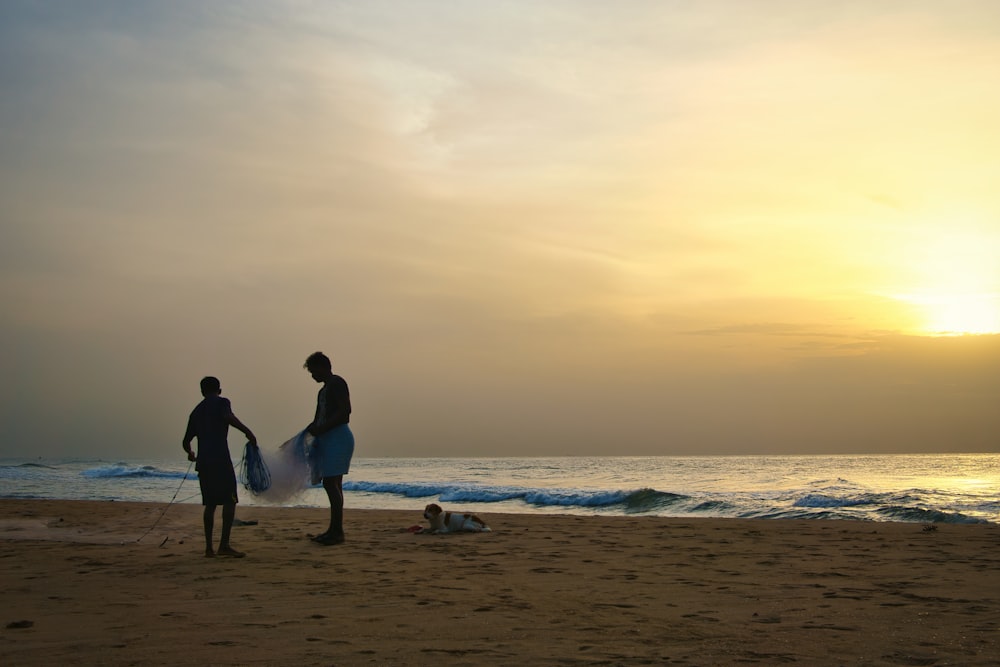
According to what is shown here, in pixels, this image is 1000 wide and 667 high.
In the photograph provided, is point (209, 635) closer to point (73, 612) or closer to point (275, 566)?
point (73, 612)

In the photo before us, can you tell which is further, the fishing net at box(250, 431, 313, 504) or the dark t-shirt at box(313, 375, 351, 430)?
the fishing net at box(250, 431, 313, 504)

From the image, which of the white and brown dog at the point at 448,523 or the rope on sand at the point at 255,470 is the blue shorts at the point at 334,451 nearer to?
the rope on sand at the point at 255,470

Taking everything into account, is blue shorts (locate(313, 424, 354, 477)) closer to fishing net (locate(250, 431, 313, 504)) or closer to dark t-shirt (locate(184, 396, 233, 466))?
fishing net (locate(250, 431, 313, 504))

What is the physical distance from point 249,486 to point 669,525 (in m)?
6.45

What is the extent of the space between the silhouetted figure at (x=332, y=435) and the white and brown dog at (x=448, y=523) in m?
1.65

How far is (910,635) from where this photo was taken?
15.7ft

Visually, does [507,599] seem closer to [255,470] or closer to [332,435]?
[332,435]

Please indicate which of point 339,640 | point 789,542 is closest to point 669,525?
point 789,542

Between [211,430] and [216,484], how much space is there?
0.61m

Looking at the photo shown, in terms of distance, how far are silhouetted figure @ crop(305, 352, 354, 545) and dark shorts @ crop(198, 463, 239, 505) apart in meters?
1.19

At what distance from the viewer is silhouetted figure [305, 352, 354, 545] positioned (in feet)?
31.7

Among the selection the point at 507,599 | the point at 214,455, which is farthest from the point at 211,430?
the point at 507,599

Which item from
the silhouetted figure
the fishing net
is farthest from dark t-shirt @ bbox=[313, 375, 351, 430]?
the fishing net

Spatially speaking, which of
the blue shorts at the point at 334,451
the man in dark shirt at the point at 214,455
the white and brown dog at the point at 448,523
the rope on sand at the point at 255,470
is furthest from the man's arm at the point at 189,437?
the white and brown dog at the point at 448,523
